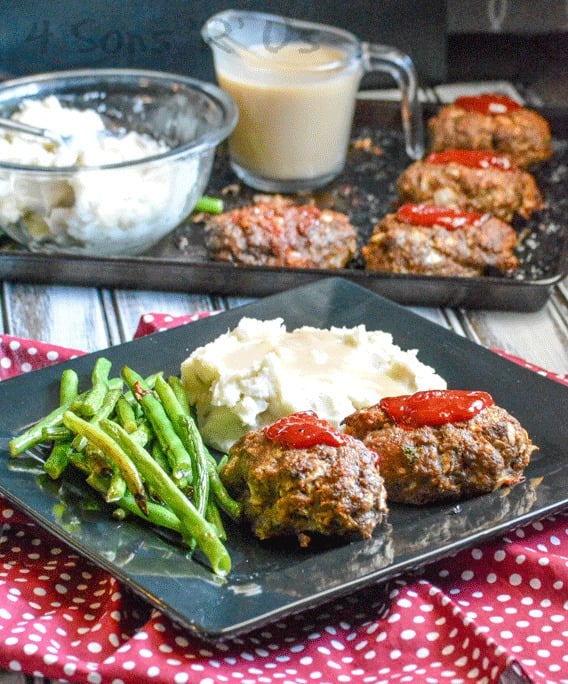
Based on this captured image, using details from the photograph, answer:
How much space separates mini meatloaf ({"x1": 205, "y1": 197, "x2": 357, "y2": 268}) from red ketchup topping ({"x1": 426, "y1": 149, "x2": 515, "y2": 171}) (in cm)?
95

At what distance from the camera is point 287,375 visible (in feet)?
10.8

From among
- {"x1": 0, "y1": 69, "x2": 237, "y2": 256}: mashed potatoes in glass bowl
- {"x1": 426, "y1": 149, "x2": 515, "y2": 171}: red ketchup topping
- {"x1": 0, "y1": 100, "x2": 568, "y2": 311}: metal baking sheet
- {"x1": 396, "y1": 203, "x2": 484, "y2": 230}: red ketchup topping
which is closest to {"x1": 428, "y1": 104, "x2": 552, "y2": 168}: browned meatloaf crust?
{"x1": 426, "y1": 149, "x2": 515, "y2": 171}: red ketchup topping

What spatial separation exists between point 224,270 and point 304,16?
3.28 meters

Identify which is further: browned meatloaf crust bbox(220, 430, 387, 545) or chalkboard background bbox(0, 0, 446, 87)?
chalkboard background bbox(0, 0, 446, 87)

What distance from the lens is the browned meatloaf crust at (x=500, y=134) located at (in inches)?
240

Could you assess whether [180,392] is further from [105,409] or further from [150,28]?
[150,28]

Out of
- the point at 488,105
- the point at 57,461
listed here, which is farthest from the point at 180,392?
the point at 488,105

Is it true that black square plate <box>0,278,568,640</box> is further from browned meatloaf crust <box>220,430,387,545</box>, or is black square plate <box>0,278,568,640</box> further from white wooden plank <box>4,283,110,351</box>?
white wooden plank <box>4,283,110,351</box>

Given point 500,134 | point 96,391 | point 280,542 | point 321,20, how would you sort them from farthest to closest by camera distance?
1. point 321,20
2. point 500,134
3. point 96,391
4. point 280,542

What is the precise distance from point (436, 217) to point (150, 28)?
317 centimetres

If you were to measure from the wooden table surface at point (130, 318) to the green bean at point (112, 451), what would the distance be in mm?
1444

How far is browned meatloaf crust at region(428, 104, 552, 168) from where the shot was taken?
609cm

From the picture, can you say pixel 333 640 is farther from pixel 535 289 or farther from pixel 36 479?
pixel 535 289

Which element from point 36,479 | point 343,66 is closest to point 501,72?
point 343,66
